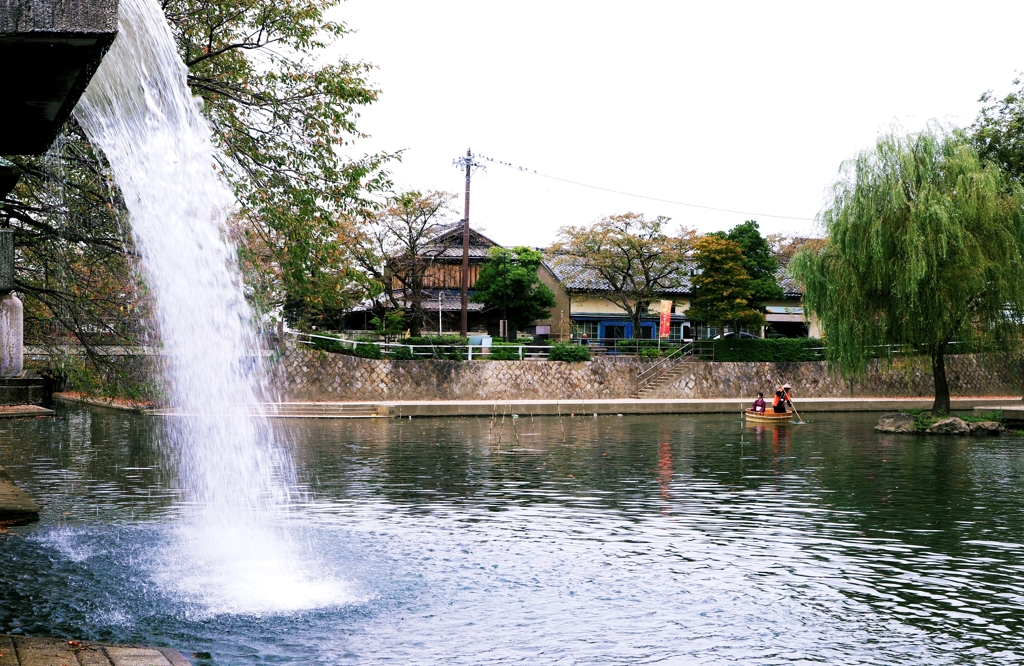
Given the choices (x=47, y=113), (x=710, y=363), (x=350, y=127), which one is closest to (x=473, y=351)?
(x=710, y=363)

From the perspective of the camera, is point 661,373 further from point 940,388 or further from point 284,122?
point 284,122

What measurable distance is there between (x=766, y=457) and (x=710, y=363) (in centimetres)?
2350

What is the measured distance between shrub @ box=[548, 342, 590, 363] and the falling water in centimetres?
2932

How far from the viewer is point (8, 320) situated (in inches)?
195

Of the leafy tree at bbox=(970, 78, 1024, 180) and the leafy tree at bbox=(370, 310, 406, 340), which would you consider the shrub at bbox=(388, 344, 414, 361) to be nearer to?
the leafy tree at bbox=(370, 310, 406, 340)

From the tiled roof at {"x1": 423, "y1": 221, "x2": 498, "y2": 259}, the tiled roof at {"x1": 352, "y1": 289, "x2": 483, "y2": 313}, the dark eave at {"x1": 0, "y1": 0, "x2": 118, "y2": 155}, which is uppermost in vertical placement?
the tiled roof at {"x1": 423, "y1": 221, "x2": 498, "y2": 259}

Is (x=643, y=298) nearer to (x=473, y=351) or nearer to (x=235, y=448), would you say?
(x=473, y=351)

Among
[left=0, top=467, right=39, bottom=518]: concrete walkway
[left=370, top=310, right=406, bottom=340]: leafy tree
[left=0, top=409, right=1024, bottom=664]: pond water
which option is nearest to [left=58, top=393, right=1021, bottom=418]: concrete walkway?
[left=370, top=310, right=406, bottom=340]: leafy tree

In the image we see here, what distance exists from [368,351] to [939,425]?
2143cm

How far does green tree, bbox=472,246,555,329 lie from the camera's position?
167ft

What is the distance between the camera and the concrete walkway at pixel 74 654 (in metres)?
5.71

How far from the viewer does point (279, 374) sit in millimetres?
37750

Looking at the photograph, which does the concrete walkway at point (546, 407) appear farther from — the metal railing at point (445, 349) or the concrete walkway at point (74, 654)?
the concrete walkway at point (74, 654)

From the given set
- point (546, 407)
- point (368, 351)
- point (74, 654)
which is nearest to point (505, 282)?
point (368, 351)
